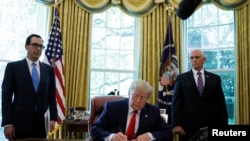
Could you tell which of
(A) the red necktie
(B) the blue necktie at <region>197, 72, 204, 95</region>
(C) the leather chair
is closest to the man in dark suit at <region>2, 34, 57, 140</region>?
(C) the leather chair

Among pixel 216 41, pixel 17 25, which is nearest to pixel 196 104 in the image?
pixel 216 41

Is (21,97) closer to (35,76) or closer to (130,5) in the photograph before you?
(35,76)

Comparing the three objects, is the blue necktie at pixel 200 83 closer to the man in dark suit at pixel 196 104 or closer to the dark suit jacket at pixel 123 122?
the man in dark suit at pixel 196 104

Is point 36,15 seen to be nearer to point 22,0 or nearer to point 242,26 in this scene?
point 22,0

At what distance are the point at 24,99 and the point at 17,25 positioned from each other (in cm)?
252

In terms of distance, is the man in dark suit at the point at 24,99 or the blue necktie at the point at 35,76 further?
the blue necktie at the point at 35,76

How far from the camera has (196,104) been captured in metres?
2.82

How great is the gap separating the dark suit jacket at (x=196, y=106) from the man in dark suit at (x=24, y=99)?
4.31 ft

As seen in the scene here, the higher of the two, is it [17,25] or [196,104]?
[17,25]

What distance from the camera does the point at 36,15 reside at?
4.84 meters

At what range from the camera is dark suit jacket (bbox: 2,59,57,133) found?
7.94 feet

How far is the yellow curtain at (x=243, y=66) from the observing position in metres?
4.43

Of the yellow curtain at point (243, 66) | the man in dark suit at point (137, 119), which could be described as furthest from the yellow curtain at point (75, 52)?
the man in dark suit at point (137, 119)

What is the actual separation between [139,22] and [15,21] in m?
2.21
